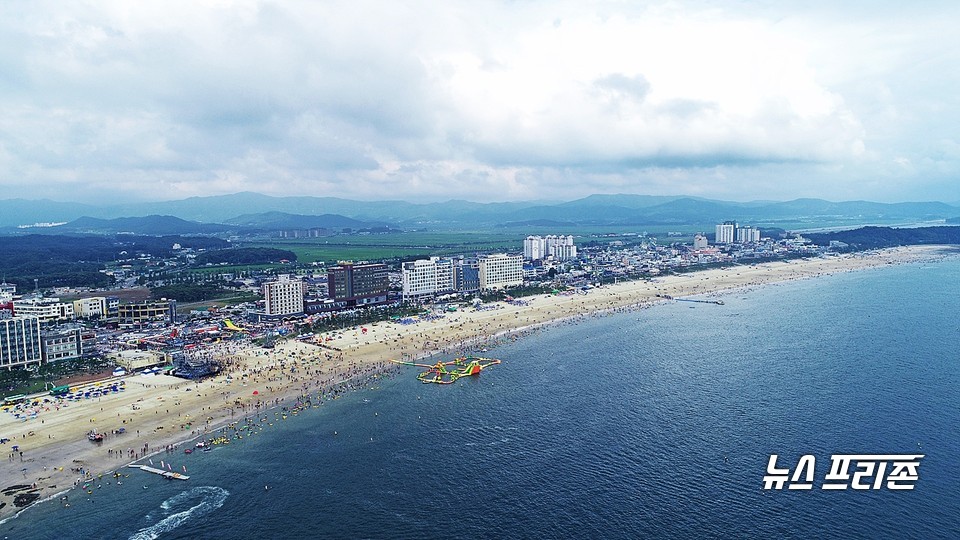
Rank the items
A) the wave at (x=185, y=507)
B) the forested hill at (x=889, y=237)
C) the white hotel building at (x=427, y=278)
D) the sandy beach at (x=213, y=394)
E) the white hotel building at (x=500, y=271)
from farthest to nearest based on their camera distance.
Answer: the forested hill at (x=889, y=237) < the white hotel building at (x=500, y=271) < the white hotel building at (x=427, y=278) < the sandy beach at (x=213, y=394) < the wave at (x=185, y=507)

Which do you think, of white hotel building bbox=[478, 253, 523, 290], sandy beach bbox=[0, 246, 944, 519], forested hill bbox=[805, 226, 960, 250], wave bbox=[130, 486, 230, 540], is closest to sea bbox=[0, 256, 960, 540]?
wave bbox=[130, 486, 230, 540]

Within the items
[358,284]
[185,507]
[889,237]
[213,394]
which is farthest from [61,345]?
[889,237]

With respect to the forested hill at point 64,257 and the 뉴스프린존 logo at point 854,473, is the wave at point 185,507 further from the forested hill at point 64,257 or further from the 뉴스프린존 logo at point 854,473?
the forested hill at point 64,257

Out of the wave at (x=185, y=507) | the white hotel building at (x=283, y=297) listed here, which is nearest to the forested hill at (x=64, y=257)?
the white hotel building at (x=283, y=297)

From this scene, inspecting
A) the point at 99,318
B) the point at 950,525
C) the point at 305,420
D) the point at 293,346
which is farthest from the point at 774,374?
the point at 99,318

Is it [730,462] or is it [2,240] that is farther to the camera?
[2,240]

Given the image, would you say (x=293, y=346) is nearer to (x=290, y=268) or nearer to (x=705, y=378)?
Result: (x=705, y=378)

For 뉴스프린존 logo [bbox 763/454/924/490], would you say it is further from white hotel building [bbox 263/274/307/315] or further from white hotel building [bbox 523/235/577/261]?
white hotel building [bbox 523/235/577/261]
